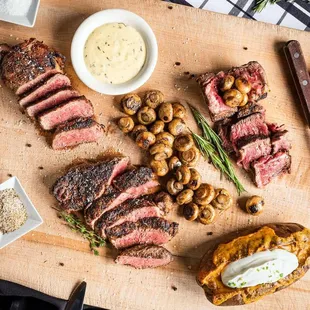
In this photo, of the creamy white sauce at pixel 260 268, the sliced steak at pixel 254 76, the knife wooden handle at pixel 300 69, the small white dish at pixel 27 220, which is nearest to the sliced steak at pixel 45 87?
the small white dish at pixel 27 220

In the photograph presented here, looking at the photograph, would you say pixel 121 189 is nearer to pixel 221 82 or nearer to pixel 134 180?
pixel 134 180

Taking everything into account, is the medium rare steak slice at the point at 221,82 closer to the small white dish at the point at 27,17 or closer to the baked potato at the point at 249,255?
the baked potato at the point at 249,255

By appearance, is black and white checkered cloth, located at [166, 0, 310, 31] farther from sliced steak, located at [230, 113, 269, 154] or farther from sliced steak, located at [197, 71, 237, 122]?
sliced steak, located at [230, 113, 269, 154]

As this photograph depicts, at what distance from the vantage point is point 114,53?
3.45 m

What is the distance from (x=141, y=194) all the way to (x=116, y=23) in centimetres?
116

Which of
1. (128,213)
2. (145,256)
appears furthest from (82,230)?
(145,256)

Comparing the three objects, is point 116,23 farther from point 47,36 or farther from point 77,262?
point 77,262

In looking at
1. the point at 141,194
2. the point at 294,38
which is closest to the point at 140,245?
the point at 141,194

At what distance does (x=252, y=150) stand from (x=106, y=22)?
4.25 feet

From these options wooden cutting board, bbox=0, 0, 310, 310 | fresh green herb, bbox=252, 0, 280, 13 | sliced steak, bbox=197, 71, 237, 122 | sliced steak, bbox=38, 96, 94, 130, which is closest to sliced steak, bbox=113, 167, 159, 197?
wooden cutting board, bbox=0, 0, 310, 310

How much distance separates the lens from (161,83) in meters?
3.75

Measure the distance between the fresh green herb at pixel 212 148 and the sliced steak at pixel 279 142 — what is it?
322 millimetres

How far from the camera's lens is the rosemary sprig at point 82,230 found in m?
3.65

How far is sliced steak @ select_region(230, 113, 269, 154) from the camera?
366 centimetres
